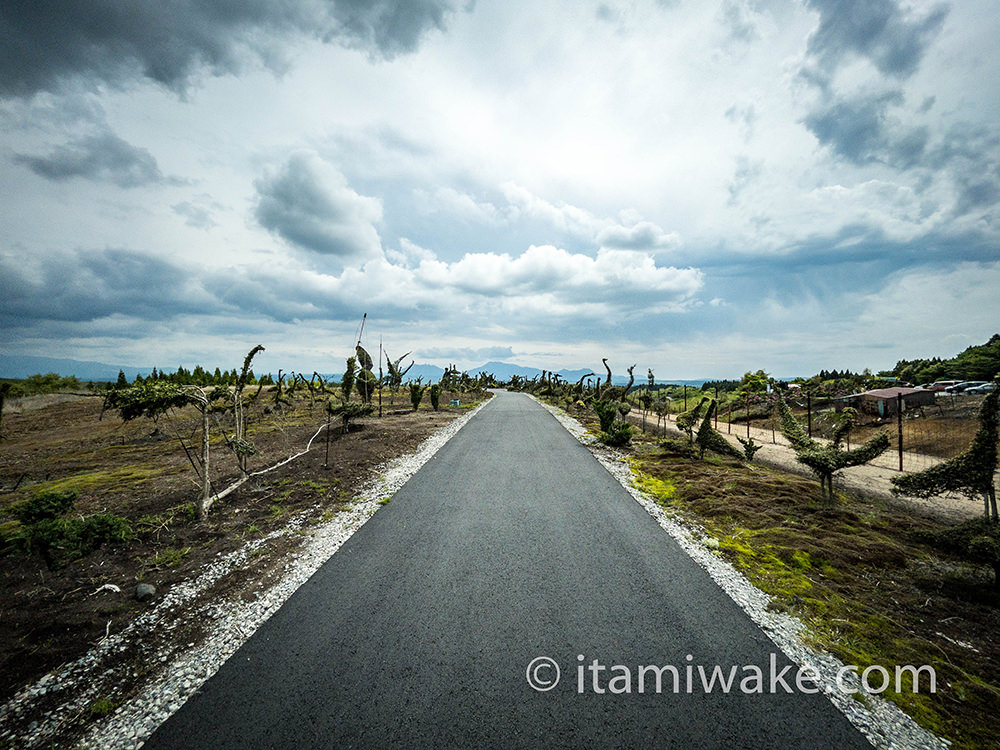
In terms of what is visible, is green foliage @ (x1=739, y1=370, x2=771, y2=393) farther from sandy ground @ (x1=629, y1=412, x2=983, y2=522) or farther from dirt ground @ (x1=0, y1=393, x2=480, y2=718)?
dirt ground @ (x1=0, y1=393, x2=480, y2=718)

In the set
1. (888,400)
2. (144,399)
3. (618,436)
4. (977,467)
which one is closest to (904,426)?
(888,400)

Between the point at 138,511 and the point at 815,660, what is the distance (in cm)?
1066

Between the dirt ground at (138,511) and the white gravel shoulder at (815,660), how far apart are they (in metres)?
6.00

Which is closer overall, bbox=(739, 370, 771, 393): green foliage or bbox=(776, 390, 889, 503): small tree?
bbox=(776, 390, 889, 503): small tree

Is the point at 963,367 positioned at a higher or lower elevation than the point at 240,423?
higher

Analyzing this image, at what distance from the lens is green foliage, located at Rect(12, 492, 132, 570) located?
495cm

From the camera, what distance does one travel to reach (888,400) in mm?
18156

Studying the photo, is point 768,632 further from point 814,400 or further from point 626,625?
point 814,400

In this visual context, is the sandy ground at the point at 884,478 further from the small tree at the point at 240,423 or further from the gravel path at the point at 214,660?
the small tree at the point at 240,423

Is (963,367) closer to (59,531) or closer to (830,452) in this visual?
(830,452)

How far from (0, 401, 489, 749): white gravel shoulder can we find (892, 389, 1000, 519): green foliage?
308 inches

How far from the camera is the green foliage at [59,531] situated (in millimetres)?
4945

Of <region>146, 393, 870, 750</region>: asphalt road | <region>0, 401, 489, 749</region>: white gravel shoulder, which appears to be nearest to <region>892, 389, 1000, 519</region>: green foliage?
<region>146, 393, 870, 750</region>: asphalt road

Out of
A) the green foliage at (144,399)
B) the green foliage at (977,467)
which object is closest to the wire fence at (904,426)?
the green foliage at (977,467)
